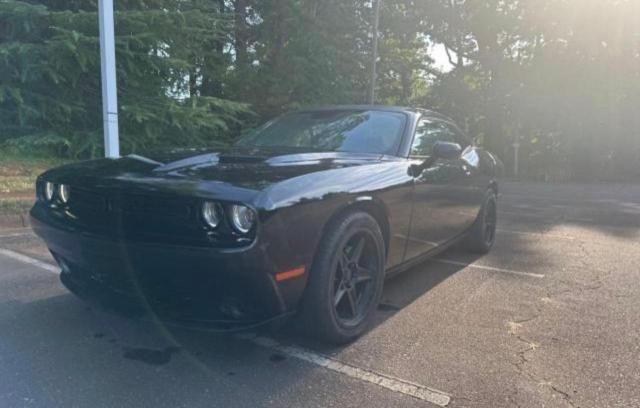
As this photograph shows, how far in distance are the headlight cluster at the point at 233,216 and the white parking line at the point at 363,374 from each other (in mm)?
902

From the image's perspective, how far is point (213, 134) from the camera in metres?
12.5

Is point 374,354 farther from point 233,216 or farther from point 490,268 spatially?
point 490,268

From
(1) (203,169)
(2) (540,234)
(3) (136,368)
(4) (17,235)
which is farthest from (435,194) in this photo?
(4) (17,235)

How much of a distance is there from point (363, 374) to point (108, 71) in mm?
5545

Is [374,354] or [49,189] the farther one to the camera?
[49,189]

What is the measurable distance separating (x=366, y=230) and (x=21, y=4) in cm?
871

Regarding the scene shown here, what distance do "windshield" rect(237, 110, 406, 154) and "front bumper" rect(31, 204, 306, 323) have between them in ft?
4.93

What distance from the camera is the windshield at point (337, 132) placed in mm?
3852

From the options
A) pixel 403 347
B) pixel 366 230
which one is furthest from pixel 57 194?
pixel 403 347

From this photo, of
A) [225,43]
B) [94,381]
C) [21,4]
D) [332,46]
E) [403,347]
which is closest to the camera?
[94,381]

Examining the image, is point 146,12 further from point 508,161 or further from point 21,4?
point 508,161

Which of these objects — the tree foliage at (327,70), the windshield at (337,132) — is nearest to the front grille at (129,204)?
the windshield at (337,132)

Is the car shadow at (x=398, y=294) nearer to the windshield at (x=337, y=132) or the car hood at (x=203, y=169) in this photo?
the car hood at (x=203, y=169)

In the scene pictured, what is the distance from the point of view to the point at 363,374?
8.79 feet
